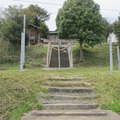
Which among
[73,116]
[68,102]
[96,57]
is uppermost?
[96,57]

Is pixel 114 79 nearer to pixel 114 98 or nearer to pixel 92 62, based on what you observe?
pixel 114 98

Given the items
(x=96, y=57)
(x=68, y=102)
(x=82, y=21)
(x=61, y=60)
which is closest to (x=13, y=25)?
(x=61, y=60)

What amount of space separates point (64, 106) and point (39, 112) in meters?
A: 0.69

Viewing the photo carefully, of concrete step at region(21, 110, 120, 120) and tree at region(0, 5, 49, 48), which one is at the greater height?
tree at region(0, 5, 49, 48)

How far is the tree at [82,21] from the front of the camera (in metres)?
11.6

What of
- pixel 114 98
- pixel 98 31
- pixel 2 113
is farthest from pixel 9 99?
pixel 98 31

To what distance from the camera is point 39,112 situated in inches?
118

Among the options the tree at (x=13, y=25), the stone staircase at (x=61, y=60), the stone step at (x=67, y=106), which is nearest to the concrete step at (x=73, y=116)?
the stone step at (x=67, y=106)

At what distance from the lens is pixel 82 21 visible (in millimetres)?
11461

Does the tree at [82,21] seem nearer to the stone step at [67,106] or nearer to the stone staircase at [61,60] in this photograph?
the stone staircase at [61,60]

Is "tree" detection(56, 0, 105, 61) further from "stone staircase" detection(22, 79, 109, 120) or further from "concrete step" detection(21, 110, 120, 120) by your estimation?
"concrete step" detection(21, 110, 120, 120)

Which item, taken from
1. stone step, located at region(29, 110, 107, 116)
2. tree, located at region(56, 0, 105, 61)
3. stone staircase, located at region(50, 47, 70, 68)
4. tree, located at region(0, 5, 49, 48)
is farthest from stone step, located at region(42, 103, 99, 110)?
tree, located at region(0, 5, 49, 48)

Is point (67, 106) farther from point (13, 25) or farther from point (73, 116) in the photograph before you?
point (13, 25)

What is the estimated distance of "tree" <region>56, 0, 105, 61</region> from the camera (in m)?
11.6
